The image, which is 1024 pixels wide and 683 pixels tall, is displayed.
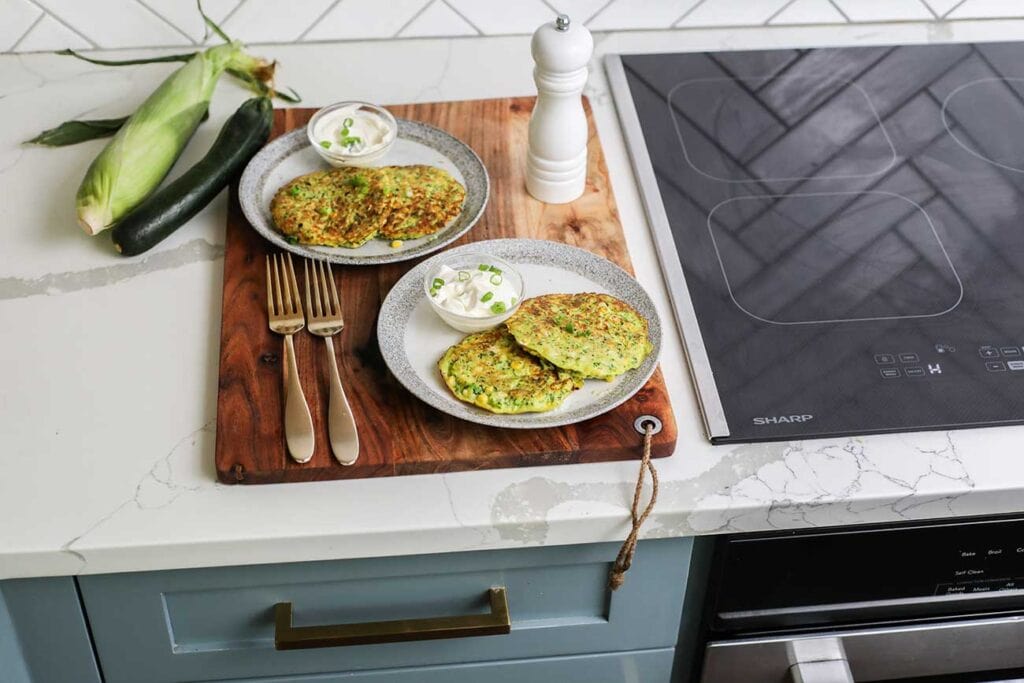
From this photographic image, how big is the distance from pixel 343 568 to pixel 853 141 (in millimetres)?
786

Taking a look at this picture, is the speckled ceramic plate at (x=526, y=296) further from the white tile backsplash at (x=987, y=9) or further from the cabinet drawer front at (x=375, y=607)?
the white tile backsplash at (x=987, y=9)

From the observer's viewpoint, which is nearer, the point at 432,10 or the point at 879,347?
the point at 879,347

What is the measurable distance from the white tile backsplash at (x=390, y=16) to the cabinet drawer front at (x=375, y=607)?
2.48 feet

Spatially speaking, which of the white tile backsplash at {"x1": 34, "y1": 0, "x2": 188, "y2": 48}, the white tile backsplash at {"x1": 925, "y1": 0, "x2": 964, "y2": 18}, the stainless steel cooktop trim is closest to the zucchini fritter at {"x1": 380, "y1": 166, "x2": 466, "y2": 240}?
the stainless steel cooktop trim

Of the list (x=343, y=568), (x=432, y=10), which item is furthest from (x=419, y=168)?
(x=343, y=568)

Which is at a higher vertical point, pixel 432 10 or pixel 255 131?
pixel 432 10

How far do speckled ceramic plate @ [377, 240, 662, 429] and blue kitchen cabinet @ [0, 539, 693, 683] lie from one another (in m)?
0.12

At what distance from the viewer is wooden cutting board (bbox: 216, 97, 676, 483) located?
0.90 m

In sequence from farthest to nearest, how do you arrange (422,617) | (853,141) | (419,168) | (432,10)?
(432,10)
(853,141)
(419,168)
(422,617)

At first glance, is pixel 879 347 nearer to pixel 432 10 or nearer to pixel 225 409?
pixel 225 409

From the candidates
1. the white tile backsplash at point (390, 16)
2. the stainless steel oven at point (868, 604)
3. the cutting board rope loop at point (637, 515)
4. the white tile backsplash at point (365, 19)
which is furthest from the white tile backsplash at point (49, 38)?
the stainless steel oven at point (868, 604)

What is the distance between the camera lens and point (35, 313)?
1.03m

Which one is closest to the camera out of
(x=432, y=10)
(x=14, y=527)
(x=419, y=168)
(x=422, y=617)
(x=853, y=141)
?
(x=14, y=527)

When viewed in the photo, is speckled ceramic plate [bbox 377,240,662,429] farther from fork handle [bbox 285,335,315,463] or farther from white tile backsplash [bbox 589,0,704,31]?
white tile backsplash [bbox 589,0,704,31]
